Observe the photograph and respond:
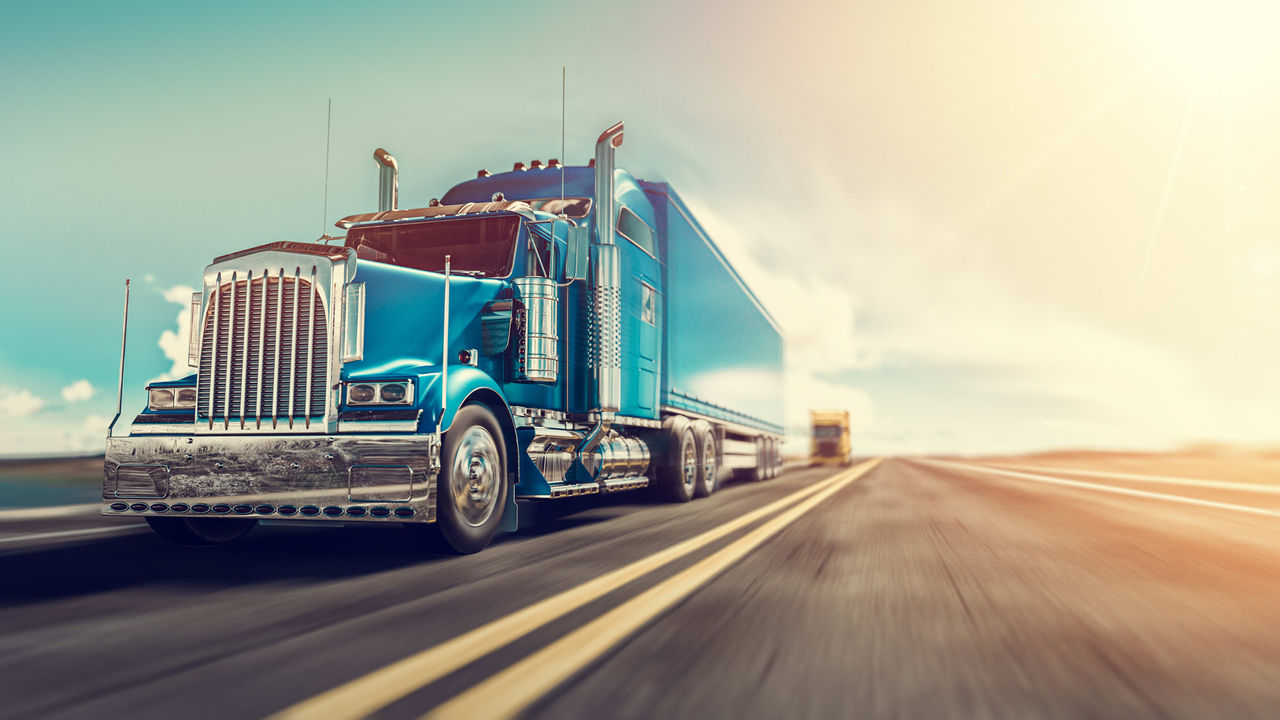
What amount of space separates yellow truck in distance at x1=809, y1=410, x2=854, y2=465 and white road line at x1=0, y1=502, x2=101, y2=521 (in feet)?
114

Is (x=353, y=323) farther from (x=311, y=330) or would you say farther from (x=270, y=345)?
(x=270, y=345)

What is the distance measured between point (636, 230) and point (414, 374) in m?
5.17

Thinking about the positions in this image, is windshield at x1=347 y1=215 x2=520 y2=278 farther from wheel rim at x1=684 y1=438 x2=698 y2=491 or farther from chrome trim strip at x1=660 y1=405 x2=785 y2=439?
wheel rim at x1=684 y1=438 x2=698 y2=491

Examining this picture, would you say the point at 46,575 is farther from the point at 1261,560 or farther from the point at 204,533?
the point at 1261,560

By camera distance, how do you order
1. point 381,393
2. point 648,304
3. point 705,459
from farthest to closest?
point 705,459 → point 648,304 → point 381,393

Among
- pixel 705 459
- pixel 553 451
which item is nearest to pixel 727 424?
pixel 705 459

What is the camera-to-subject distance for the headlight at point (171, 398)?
6832 mm

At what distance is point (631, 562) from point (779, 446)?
18.9 metres

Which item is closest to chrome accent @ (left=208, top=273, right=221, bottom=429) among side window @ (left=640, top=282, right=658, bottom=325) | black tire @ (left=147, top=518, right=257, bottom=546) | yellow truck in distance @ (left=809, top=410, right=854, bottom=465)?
black tire @ (left=147, top=518, right=257, bottom=546)

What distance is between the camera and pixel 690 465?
13.3 metres

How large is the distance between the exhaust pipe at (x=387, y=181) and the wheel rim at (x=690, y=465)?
5189 millimetres

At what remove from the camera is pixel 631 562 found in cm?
601

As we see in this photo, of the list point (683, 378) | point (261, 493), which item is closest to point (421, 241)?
point (261, 493)

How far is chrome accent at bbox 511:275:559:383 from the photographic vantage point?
7.68m
